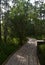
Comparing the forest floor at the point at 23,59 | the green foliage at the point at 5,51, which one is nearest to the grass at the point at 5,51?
the green foliage at the point at 5,51

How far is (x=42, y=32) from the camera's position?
38.7 meters

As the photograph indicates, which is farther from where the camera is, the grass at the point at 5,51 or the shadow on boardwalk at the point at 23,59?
the grass at the point at 5,51

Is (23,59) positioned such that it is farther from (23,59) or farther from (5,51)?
(5,51)

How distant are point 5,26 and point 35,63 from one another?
13.3 m

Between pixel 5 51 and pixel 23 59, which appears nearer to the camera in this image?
pixel 23 59

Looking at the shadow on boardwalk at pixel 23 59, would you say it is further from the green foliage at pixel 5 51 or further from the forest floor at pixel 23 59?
the green foliage at pixel 5 51

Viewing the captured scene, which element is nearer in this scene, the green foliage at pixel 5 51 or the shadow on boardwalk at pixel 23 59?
the shadow on boardwalk at pixel 23 59

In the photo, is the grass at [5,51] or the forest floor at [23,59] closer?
the forest floor at [23,59]

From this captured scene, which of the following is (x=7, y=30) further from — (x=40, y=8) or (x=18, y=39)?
(x=40, y=8)

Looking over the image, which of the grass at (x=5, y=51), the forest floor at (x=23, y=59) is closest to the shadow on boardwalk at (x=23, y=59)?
the forest floor at (x=23, y=59)

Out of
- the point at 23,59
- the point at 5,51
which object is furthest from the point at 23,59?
the point at 5,51

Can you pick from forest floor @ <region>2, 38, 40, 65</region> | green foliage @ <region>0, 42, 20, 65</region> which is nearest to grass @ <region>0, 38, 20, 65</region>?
green foliage @ <region>0, 42, 20, 65</region>

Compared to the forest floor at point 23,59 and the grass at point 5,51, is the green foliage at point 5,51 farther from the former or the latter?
the forest floor at point 23,59

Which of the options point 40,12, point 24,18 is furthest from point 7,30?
point 40,12
